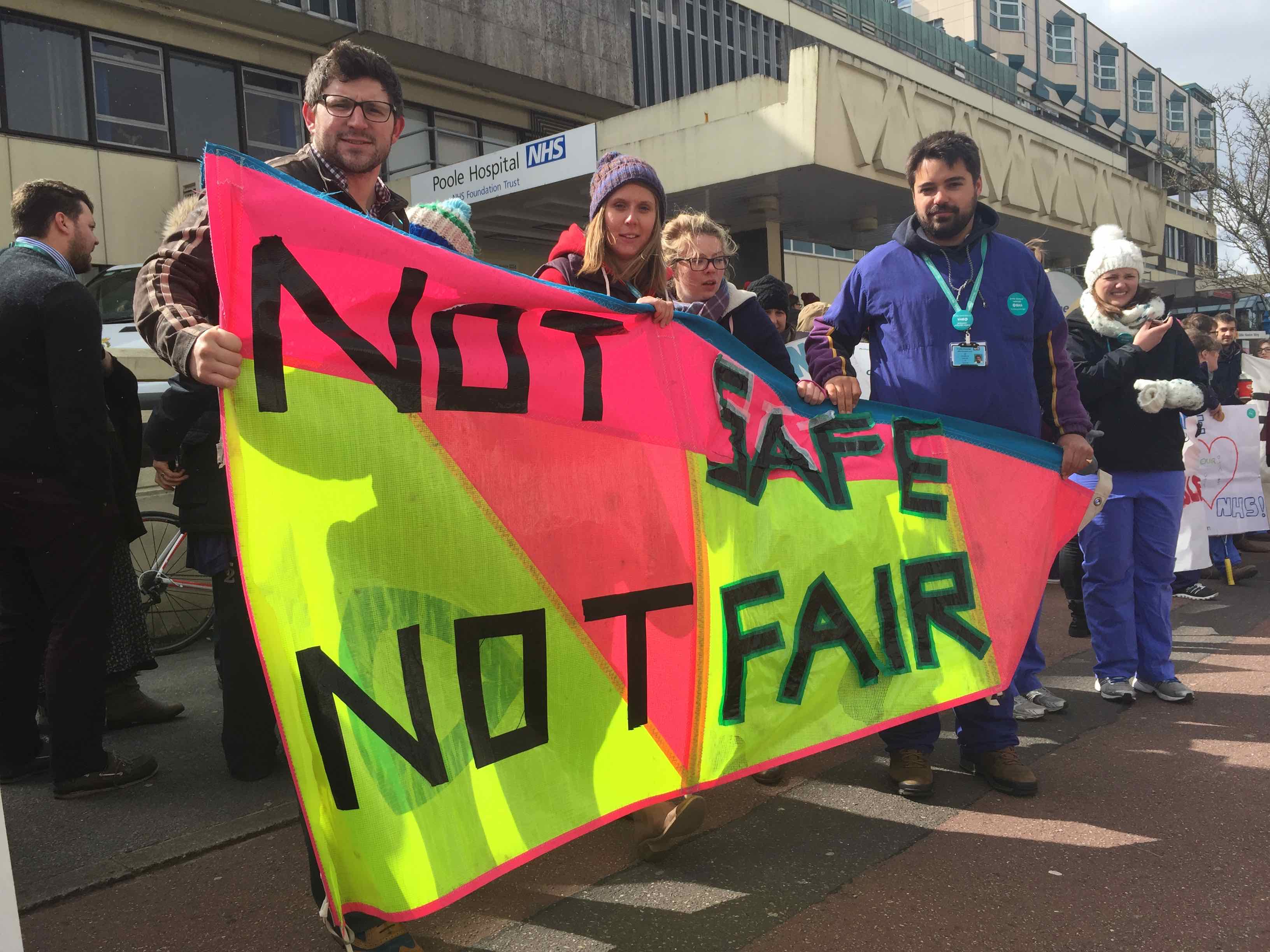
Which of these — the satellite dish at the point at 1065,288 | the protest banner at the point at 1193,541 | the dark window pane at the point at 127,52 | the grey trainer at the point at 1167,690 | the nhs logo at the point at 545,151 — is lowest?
the grey trainer at the point at 1167,690

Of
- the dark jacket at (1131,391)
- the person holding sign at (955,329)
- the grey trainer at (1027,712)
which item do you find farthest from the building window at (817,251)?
the person holding sign at (955,329)

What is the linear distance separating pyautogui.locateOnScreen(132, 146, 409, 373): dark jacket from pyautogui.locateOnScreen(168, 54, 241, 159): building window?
1638 centimetres

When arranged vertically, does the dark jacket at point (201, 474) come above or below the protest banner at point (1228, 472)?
above

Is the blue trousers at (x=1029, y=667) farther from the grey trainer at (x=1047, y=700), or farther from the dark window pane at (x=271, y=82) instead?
the dark window pane at (x=271, y=82)

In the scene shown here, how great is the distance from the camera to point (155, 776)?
3855mm

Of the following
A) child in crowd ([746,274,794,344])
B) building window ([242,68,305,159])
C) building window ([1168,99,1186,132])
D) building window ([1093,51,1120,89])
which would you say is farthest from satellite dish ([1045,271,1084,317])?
building window ([1168,99,1186,132])

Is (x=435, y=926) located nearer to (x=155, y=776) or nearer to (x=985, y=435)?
(x=155, y=776)

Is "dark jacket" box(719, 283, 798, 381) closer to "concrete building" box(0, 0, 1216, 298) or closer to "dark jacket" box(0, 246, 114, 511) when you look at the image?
"dark jacket" box(0, 246, 114, 511)

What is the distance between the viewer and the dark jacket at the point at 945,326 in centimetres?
355

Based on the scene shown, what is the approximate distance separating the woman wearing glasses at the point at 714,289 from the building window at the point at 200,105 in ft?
51.6

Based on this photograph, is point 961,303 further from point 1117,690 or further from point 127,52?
point 127,52

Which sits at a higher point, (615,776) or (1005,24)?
(1005,24)

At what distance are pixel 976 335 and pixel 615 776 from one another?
6.50 ft

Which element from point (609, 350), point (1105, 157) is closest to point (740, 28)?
point (1105, 157)
